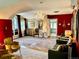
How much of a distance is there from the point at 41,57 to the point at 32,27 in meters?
9.31

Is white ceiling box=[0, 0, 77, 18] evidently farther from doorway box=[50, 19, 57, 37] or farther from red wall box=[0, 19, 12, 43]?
doorway box=[50, 19, 57, 37]

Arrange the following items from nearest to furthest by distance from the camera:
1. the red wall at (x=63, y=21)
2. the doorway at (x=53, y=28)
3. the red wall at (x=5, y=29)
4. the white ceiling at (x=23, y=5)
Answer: the white ceiling at (x=23, y=5)
the red wall at (x=5, y=29)
the red wall at (x=63, y=21)
the doorway at (x=53, y=28)

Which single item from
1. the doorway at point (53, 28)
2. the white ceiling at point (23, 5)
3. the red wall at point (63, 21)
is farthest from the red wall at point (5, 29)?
the doorway at point (53, 28)

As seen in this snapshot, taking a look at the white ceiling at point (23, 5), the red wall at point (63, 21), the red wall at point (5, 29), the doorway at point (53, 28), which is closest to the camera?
the white ceiling at point (23, 5)

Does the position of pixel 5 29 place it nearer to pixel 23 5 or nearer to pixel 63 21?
pixel 23 5

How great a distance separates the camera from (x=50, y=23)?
13766mm

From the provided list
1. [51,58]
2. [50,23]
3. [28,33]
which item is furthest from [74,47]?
[28,33]

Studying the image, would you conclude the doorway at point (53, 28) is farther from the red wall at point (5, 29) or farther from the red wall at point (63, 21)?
the red wall at point (5, 29)

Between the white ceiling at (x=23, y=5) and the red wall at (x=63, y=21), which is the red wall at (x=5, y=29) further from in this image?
the red wall at (x=63, y=21)

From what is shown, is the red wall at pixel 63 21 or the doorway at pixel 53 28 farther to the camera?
the doorway at pixel 53 28

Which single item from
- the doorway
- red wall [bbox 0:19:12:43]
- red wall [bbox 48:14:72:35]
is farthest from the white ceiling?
the doorway

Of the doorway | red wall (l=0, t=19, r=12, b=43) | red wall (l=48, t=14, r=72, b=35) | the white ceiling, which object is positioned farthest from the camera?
the doorway

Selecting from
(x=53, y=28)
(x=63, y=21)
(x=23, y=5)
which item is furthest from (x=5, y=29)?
(x=53, y=28)

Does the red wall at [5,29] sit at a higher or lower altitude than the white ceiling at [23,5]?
lower
